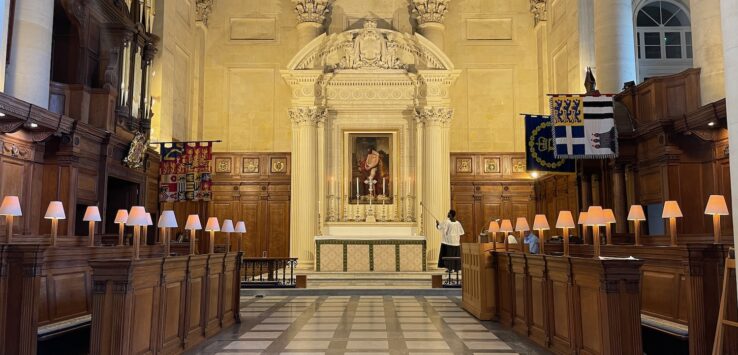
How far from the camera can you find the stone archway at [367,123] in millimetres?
18188

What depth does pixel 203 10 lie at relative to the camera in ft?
67.4

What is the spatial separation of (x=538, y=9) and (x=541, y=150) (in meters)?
7.34

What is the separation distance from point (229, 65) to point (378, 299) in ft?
36.0

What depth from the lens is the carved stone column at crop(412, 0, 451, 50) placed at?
19953mm

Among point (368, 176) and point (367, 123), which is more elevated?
point (367, 123)

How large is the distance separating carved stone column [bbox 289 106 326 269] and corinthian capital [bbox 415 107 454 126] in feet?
9.39

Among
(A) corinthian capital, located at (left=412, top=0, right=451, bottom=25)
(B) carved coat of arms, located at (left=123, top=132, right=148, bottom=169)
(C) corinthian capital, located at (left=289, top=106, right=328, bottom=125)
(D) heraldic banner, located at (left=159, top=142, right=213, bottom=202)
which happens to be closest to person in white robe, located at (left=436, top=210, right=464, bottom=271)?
(C) corinthian capital, located at (left=289, top=106, right=328, bottom=125)

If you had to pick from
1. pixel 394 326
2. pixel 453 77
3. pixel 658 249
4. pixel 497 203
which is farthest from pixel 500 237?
pixel 658 249

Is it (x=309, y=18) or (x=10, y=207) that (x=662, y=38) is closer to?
(x=309, y=18)

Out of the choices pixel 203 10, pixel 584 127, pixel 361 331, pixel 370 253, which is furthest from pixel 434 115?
pixel 361 331

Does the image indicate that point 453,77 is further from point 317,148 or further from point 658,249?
point 658,249

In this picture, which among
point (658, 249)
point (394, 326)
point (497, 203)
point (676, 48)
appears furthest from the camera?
point (497, 203)

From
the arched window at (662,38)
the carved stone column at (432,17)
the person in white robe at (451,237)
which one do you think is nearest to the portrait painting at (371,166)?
the person in white robe at (451,237)

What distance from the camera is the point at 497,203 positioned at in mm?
19859
